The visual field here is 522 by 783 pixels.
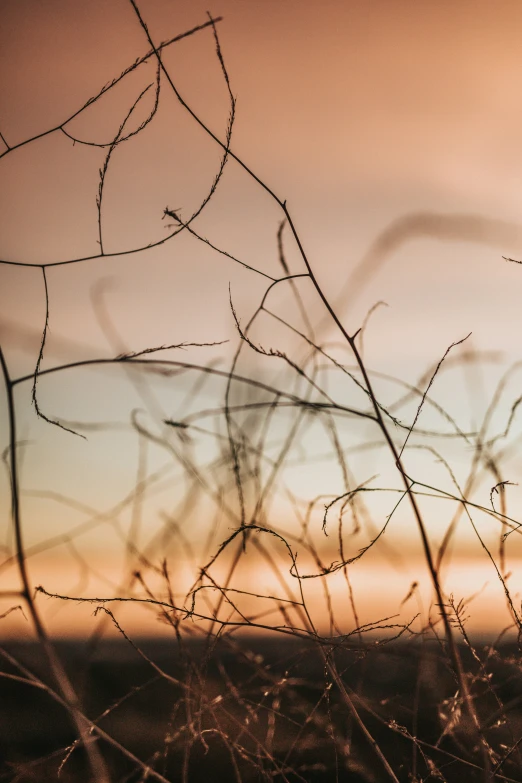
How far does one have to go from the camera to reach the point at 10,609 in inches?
40.8

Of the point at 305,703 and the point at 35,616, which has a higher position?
the point at 35,616

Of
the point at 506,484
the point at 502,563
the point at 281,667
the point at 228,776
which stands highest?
the point at 506,484

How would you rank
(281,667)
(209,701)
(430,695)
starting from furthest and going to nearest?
(430,695), (281,667), (209,701)

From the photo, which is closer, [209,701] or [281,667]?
[209,701]

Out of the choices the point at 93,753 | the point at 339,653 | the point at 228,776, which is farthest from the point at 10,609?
the point at 228,776

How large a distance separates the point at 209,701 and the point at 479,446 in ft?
2.28

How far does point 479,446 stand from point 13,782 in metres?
1.06

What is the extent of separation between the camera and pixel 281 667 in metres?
1.42

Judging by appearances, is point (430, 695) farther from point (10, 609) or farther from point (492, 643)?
point (10, 609)

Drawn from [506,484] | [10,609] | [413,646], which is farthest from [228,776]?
[506,484]

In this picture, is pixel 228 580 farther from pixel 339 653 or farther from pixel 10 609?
pixel 10 609

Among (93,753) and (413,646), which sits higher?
(413,646)

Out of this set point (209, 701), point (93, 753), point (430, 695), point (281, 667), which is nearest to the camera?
point (93, 753)

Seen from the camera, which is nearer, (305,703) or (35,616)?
(35,616)
